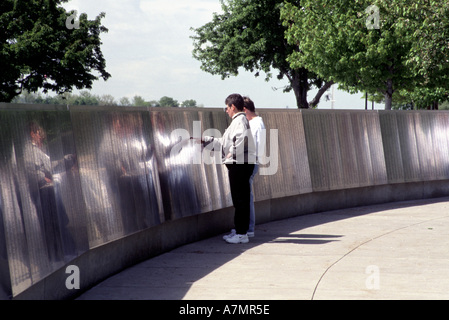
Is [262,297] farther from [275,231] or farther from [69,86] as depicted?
[69,86]

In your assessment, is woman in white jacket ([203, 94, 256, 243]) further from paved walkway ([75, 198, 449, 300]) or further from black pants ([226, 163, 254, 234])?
paved walkway ([75, 198, 449, 300])

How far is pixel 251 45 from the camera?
46.9 meters

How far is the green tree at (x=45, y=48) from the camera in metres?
47.5

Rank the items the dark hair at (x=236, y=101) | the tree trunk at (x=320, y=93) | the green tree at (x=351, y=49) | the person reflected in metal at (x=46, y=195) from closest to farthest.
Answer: the person reflected in metal at (x=46, y=195)
the dark hair at (x=236, y=101)
the green tree at (x=351, y=49)
the tree trunk at (x=320, y=93)

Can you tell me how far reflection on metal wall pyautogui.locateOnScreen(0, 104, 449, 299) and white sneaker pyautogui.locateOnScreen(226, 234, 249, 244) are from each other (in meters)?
0.52

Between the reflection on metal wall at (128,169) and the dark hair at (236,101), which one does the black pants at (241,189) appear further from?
the dark hair at (236,101)

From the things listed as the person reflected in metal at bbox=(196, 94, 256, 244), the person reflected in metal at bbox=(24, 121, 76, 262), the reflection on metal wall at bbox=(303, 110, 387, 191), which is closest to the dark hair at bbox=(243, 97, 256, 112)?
the person reflected in metal at bbox=(196, 94, 256, 244)

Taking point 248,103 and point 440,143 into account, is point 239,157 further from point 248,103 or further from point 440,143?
point 440,143

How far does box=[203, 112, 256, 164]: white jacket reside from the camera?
8.50m

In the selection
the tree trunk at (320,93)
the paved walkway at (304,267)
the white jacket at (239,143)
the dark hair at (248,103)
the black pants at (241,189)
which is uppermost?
the tree trunk at (320,93)

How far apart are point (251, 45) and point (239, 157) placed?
39.1m

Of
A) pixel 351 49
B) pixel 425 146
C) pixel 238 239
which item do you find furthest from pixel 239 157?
pixel 351 49

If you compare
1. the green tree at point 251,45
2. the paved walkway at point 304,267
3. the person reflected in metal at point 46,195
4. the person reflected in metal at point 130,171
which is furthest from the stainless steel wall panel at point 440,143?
the green tree at point 251,45
